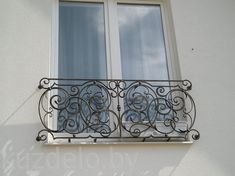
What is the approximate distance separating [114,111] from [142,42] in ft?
3.32

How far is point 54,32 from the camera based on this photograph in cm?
404

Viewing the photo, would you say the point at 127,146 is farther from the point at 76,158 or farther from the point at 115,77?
the point at 115,77

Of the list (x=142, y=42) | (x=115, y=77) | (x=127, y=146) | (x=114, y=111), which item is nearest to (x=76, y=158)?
(x=127, y=146)

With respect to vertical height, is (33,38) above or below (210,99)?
above

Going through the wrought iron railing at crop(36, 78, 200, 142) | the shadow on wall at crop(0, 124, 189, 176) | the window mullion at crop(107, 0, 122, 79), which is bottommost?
the shadow on wall at crop(0, 124, 189, 176)

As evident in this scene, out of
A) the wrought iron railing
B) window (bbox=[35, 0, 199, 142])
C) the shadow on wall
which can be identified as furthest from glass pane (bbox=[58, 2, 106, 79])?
the shadow on wall

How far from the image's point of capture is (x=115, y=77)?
3.91 meters

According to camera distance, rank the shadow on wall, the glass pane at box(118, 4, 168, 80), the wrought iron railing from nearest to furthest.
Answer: the shadow on wall < the wrought iron railing < the glass pane at box(118, 4, 168, 80)

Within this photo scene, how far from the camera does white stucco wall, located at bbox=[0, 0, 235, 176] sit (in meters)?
3.32

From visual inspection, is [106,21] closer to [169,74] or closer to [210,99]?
[169,74]

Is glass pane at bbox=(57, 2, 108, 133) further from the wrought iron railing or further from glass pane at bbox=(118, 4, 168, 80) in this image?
glass pane at bbox=(118, 4, 168, 80)

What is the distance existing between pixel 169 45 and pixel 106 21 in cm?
80

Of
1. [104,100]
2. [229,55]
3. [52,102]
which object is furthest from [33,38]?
[229,55]

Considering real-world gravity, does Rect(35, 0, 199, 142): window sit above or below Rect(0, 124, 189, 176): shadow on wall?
above
